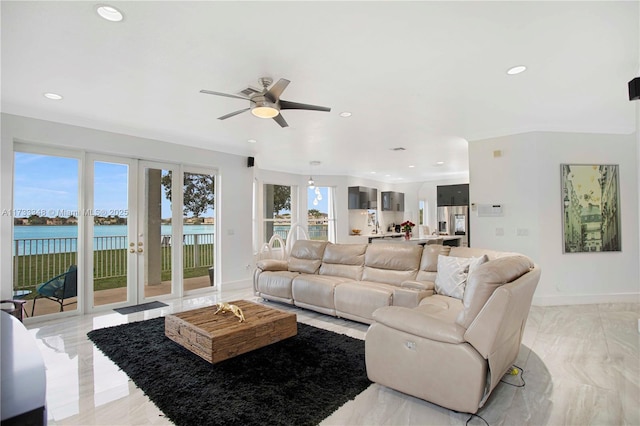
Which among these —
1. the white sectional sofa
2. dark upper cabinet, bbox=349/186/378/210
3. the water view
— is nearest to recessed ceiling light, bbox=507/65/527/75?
the white sectional sofa

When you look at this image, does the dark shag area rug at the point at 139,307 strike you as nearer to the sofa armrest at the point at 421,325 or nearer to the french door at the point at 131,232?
the french door at the point at 131,232

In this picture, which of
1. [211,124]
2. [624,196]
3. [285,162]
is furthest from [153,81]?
[624,196]

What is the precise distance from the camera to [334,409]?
220 cm

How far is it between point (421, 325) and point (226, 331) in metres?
1.68

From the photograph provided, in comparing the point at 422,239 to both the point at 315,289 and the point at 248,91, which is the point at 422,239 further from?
the point at 248,91

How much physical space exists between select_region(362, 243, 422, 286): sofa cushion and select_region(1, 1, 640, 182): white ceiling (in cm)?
174

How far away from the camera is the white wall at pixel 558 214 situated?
15.5 ft

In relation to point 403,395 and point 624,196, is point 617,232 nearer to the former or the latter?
point 624,196

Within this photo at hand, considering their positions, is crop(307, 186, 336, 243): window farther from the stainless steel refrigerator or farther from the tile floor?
the tile floor

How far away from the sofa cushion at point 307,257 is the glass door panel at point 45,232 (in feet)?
9.86

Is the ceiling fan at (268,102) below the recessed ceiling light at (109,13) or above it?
below

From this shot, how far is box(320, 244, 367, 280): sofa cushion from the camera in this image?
15.3 feet

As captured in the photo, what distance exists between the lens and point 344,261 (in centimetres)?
482

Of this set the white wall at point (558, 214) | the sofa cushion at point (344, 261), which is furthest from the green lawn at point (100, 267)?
the white wall at point (558, 214)
